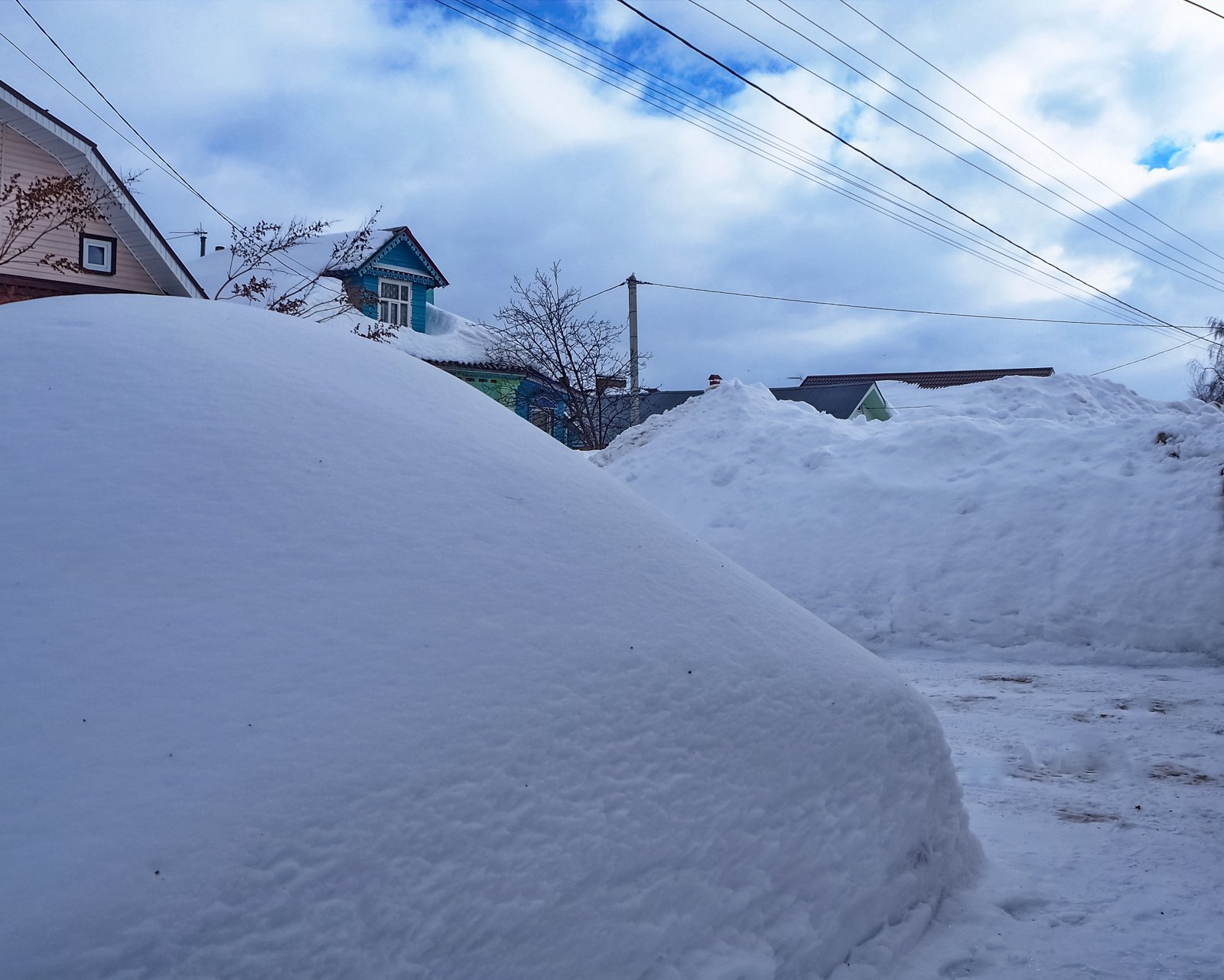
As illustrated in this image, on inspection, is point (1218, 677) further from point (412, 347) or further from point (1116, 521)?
point (412, 347)

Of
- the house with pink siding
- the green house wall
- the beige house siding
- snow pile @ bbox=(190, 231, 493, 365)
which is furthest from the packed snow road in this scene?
the green house wall

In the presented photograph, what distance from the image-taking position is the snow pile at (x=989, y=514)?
691 centimetres

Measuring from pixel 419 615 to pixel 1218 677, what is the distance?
19.8 feet

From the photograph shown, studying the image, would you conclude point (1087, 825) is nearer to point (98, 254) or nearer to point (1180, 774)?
point (1180, 774)

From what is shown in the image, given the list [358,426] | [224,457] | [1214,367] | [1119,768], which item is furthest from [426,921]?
[1214,367]

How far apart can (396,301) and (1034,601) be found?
18372mm

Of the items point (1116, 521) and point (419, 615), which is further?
point (1116, 521)

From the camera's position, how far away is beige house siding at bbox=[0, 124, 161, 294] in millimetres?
12797

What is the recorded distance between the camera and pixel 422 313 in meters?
23.4

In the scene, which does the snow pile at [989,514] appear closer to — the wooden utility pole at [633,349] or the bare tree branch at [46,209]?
the bare tree branch at [46,209]

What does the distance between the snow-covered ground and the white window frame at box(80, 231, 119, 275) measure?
28.0 feet

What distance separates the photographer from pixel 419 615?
1875 millimetres

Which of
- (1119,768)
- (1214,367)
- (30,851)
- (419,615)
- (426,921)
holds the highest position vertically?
(1214,367)

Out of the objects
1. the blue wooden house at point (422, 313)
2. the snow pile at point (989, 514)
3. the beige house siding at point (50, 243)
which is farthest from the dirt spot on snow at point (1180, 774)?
the blue wooden house at point (422, 313)
